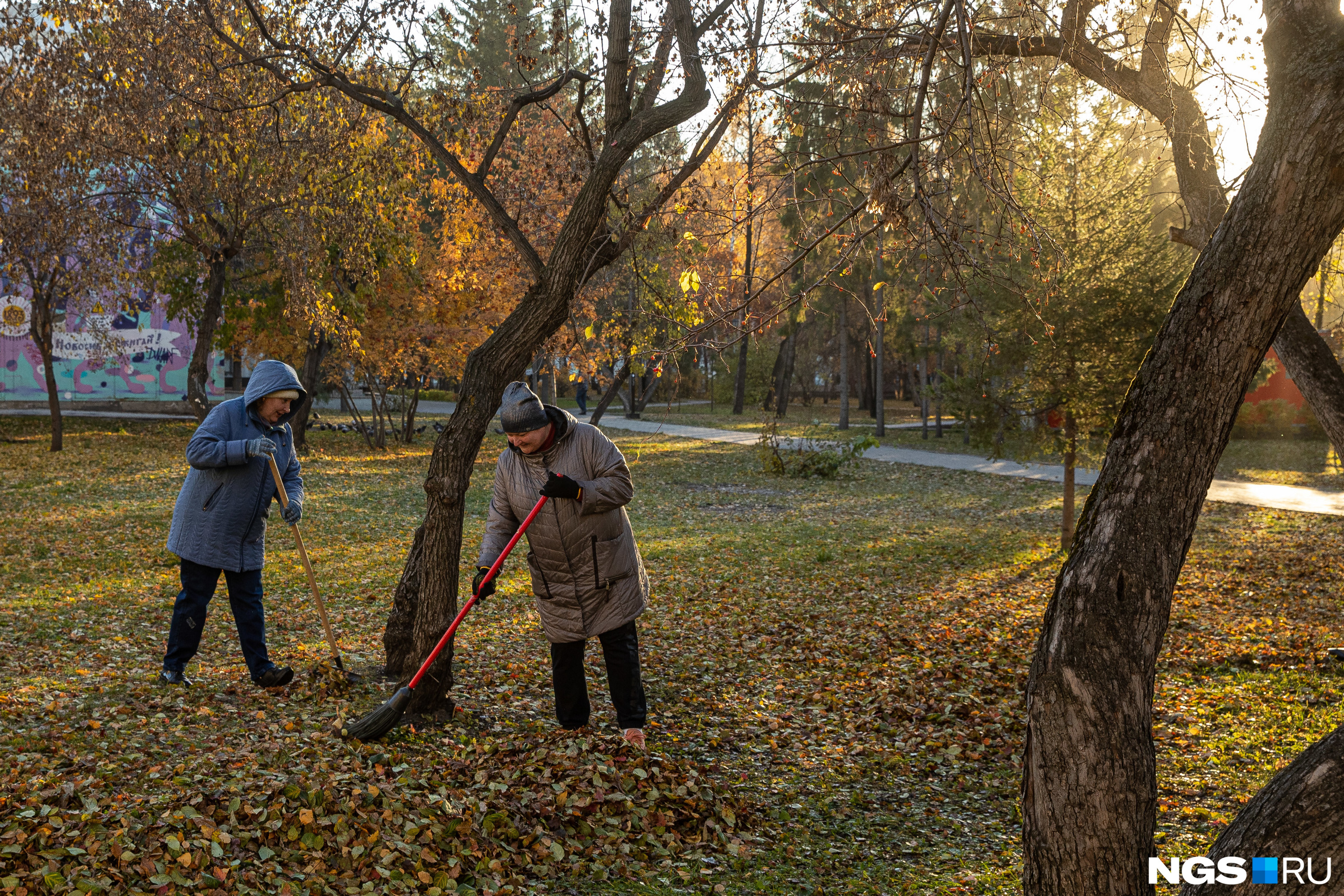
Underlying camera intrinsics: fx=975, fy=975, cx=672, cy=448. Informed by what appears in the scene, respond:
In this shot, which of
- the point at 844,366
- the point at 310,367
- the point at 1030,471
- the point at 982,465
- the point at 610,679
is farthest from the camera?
the point at 844,366

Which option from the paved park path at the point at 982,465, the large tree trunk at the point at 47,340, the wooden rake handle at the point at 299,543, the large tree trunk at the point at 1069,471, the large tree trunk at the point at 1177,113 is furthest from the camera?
the large tree trunk at the point at 47,340

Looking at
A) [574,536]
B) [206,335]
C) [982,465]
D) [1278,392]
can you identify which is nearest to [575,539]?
[574,536]

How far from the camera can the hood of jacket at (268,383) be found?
17.5ft

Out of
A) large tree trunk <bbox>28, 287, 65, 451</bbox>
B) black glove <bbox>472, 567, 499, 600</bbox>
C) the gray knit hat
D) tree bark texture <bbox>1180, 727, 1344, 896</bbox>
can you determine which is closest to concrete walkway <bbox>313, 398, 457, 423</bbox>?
large tree trunk <bbox>28, 287, 65, 451</bbox>

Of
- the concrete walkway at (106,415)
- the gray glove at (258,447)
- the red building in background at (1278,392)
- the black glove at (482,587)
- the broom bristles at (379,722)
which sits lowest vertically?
the broom bristles at (379,722)

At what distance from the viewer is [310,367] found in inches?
864

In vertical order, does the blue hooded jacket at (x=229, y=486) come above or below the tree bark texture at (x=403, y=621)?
above

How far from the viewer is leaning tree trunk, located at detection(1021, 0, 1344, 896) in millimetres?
2855

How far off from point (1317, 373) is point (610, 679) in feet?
16.1

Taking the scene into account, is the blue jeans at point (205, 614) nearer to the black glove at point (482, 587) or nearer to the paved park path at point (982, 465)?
the black glove at point (482, 587)

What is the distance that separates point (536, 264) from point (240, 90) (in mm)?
8105

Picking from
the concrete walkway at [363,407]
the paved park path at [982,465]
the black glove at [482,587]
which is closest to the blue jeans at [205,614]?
the black glove at [482,587]

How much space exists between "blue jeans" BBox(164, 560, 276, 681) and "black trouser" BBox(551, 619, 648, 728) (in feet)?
6.01

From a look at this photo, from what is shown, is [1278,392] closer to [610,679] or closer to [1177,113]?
[1177,113]
